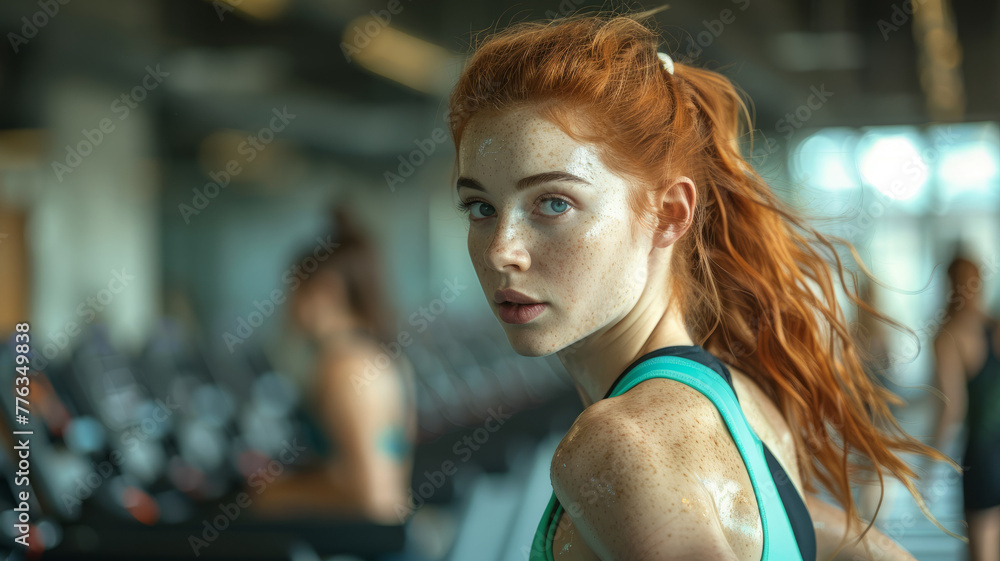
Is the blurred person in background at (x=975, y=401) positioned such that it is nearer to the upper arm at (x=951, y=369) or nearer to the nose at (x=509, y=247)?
the upper arm at (x=951, y=369)

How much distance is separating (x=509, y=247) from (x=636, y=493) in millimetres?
278

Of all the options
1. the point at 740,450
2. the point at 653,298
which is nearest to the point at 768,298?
the point at 653,298

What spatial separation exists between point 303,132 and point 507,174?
10.3m

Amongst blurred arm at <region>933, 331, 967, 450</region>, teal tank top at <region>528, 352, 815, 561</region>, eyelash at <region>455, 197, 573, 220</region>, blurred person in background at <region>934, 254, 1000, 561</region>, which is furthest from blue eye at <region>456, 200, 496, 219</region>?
blurred arm at <region>933, 331, 967, 450</region>

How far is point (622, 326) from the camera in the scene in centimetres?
81

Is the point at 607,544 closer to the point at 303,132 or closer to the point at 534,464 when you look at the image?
the point at 534,464

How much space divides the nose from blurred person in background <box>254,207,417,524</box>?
63.2 inches

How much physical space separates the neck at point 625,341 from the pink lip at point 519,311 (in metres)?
0.10

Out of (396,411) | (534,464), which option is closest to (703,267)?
(396,411)

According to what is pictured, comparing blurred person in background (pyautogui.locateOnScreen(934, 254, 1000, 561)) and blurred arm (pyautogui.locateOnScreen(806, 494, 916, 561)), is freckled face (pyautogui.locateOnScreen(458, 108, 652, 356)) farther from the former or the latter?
blurred person in background (pyautogui.locateOnScreen(934, 254, 1000, 561))

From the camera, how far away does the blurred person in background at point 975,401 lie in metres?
2.85

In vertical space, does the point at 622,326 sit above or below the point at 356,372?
above

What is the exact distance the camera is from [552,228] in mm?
739

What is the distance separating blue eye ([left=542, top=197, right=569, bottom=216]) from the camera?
737 millimetres
